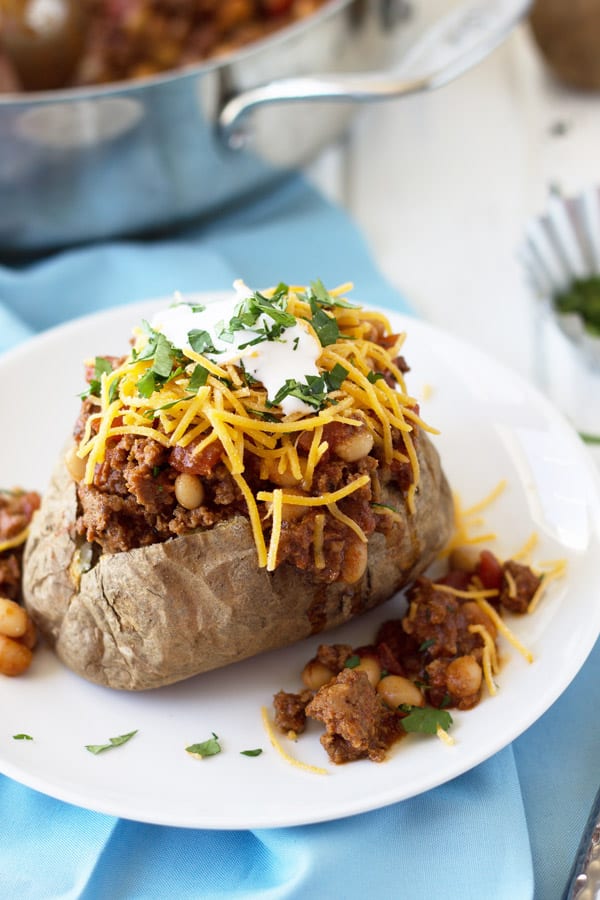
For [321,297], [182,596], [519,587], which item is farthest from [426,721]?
[321,297]

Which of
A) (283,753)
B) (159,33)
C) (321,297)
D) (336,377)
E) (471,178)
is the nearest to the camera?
(283,753)

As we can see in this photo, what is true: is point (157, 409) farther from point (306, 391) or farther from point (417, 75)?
point (417, 75)

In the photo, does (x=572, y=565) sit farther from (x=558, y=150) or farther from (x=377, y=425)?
(x=558, y=150)

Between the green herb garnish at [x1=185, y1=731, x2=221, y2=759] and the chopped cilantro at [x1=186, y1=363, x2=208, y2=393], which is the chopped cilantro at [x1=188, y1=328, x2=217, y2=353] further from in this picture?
the green herb garnish at [x1=185, y1=731, x2=221, y2=759]

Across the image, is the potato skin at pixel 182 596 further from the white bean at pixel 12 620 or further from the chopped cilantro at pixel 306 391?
the chopped cilantro at pixel 306 391

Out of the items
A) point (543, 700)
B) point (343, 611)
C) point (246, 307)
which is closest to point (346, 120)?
point (246, 307)

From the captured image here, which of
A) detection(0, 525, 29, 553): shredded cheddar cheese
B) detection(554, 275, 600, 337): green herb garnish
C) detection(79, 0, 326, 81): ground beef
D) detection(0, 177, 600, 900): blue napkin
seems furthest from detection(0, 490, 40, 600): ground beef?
detection(79, 0, 326, 81): ground beef
